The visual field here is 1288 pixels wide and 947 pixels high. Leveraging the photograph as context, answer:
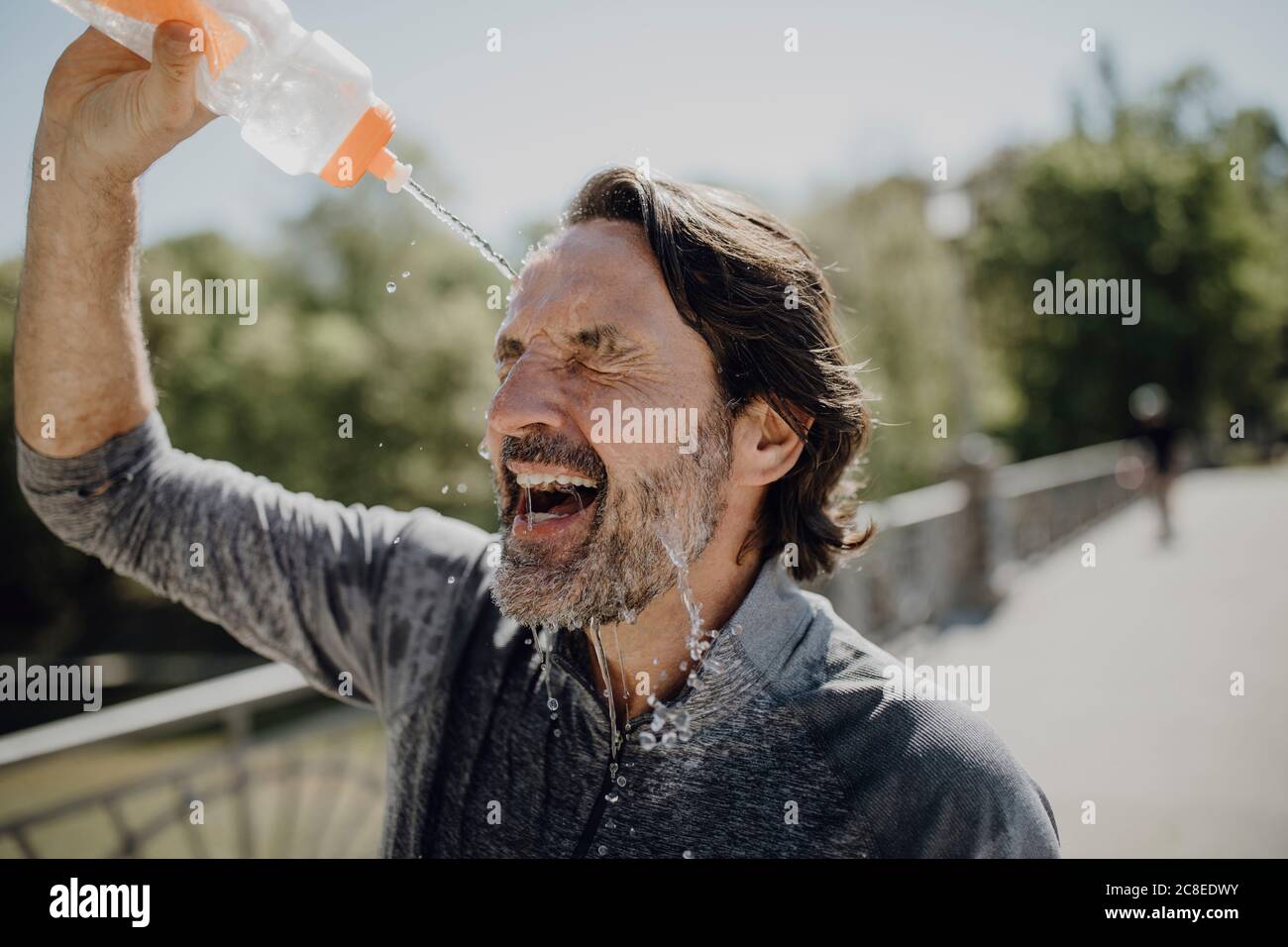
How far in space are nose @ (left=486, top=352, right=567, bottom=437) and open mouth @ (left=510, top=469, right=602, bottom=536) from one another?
0.08 m

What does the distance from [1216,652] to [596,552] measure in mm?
7109

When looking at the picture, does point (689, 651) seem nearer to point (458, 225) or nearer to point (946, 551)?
point (458, 225)

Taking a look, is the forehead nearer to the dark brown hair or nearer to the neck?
the dark brown hair

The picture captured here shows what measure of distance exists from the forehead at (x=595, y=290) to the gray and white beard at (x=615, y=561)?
262 mm

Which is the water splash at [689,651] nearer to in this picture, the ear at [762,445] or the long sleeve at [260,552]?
the ear at [762,445]

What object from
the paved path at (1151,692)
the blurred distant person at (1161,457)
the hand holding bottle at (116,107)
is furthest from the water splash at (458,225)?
Result: the blurred distant person at (1161,457)

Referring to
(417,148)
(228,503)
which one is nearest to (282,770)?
(228,503)

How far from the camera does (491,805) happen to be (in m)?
1.57

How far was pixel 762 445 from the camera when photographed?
1.75 m

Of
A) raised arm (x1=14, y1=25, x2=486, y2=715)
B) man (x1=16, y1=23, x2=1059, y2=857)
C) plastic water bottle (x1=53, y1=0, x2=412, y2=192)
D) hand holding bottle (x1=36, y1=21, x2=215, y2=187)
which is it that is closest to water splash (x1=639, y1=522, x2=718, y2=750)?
man (x1=16, y1=23, x2=1059, y2=857)

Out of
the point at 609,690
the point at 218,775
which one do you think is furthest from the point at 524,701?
the point at 218,775

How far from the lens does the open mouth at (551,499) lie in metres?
1.51

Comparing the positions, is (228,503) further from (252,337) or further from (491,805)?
(252,337)

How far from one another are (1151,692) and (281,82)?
6.52m
